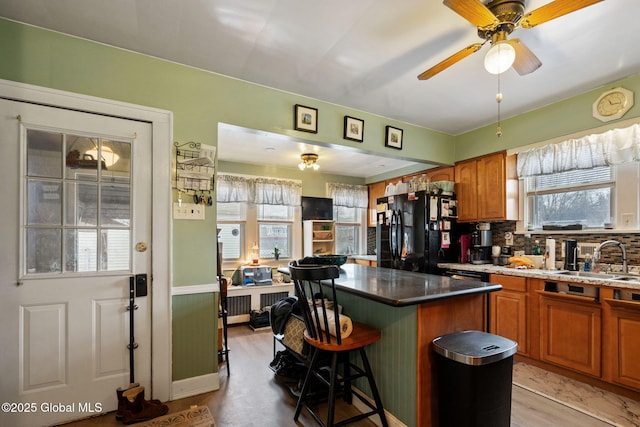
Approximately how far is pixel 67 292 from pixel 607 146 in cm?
447

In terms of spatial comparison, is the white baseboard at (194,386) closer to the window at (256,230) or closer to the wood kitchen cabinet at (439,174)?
the window at (256,230)

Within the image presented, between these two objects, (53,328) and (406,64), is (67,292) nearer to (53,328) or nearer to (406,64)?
(53,328)

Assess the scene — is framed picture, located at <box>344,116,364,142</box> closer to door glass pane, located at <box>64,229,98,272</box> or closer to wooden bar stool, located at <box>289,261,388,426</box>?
wooden bar stool, located at <box>289,261,388,426</box>

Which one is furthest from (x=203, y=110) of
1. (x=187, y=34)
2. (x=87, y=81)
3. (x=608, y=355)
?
(x=608, y=355)

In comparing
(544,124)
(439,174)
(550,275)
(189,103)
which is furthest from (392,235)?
(189,103)

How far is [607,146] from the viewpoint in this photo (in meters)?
2.74

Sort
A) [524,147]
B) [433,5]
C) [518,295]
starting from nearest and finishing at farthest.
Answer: [433,5]
[518,295]
[524,147]

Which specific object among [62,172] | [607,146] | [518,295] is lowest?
[518,295]

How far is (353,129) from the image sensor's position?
3.18 m

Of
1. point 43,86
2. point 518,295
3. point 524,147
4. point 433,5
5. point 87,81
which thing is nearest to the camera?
point 433,5

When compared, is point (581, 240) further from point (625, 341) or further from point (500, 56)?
point (500, 56)

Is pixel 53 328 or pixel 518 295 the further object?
pixel 518 295

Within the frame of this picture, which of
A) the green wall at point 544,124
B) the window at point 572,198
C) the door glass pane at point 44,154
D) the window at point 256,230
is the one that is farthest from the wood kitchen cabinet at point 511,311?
the door glass pane at point 44,154

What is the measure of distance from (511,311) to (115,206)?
12.0ft
